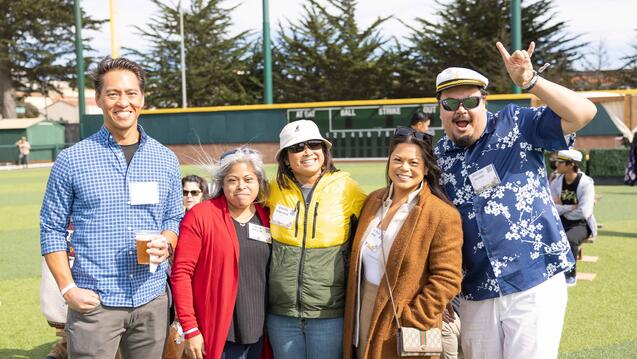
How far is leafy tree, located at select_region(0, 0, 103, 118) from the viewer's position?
4438cm

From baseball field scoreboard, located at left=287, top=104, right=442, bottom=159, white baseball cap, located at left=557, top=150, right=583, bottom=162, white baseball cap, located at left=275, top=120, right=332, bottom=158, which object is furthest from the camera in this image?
baseball field scoreboard, located at left=287, top=104, right=442, bottom=159

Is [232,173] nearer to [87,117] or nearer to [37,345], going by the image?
[37,345]

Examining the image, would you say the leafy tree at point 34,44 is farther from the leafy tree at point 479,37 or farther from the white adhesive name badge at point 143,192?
the white adhesive name badge at point 143,192

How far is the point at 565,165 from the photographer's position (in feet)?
25.5

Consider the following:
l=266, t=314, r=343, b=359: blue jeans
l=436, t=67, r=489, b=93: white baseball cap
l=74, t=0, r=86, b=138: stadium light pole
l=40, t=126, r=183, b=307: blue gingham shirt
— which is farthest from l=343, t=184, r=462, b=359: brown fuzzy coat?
l=74, t=0, r=86, b=138: stadium light pole

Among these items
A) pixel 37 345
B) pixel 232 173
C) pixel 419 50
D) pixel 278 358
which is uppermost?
pixel 419 50

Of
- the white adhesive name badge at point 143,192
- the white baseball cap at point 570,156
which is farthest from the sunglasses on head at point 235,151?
the white baseball cap at point 570,156

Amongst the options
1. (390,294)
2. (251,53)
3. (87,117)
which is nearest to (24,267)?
(390,294)

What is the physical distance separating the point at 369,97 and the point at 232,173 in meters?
38.3

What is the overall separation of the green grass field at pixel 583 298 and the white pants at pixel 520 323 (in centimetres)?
210

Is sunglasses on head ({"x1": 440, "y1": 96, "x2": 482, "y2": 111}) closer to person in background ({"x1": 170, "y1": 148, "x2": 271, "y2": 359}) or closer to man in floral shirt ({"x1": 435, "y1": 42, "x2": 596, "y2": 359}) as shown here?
man in floral shirt ({"x1": 435, "y1": 42, "x2": 596, "y2": 359})

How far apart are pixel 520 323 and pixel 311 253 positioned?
1.07 m

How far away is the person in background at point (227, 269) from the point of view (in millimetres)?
3293

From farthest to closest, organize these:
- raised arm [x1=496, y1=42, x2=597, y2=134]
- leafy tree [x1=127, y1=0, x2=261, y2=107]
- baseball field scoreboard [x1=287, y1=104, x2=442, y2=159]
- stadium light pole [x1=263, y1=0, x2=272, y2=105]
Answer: leafy tree [x1=127, y1=0, x2=261, y2=107]
stadium light pole [x1=263, y1=0, x2=272, y2=105]
baseball field scoreboard [x1=287, y1=104, x2=442, y2=159]
raised arm [x1=496, y1=42, x2=597, y2=134]
